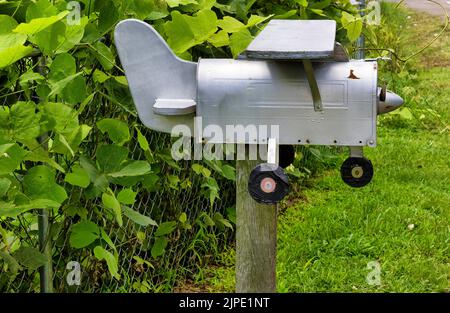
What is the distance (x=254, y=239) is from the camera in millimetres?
2156

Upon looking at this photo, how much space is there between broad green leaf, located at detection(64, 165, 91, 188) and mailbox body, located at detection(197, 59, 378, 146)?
14.9 inches

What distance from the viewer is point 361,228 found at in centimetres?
436

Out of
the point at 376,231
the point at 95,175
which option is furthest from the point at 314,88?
the point at 376,231

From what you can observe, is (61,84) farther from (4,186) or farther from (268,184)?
(268,184)

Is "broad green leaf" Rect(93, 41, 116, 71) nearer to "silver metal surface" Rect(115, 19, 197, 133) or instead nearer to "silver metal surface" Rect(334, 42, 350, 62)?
"silver metal surface" Rect(115, 19, 197, 133)

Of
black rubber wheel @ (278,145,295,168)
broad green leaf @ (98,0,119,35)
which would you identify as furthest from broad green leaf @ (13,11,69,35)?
black rubber wheel @ (278,145,295,168)

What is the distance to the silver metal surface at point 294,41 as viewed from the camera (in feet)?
5.68

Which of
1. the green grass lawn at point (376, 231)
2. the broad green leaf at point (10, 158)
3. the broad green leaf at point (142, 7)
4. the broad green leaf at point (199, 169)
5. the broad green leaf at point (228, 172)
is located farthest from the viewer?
the green grass lawn at point (376, 231)

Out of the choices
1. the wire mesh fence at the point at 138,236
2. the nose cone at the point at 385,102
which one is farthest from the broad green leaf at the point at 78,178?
the nose cone at the point at 385,102

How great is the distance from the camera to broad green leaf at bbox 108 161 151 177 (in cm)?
202

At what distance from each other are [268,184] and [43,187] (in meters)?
0.51

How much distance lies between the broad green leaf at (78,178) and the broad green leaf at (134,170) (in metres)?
0.07

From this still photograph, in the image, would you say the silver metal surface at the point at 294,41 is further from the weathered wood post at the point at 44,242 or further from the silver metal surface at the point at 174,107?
the weathered wood post at the point at 44,242
